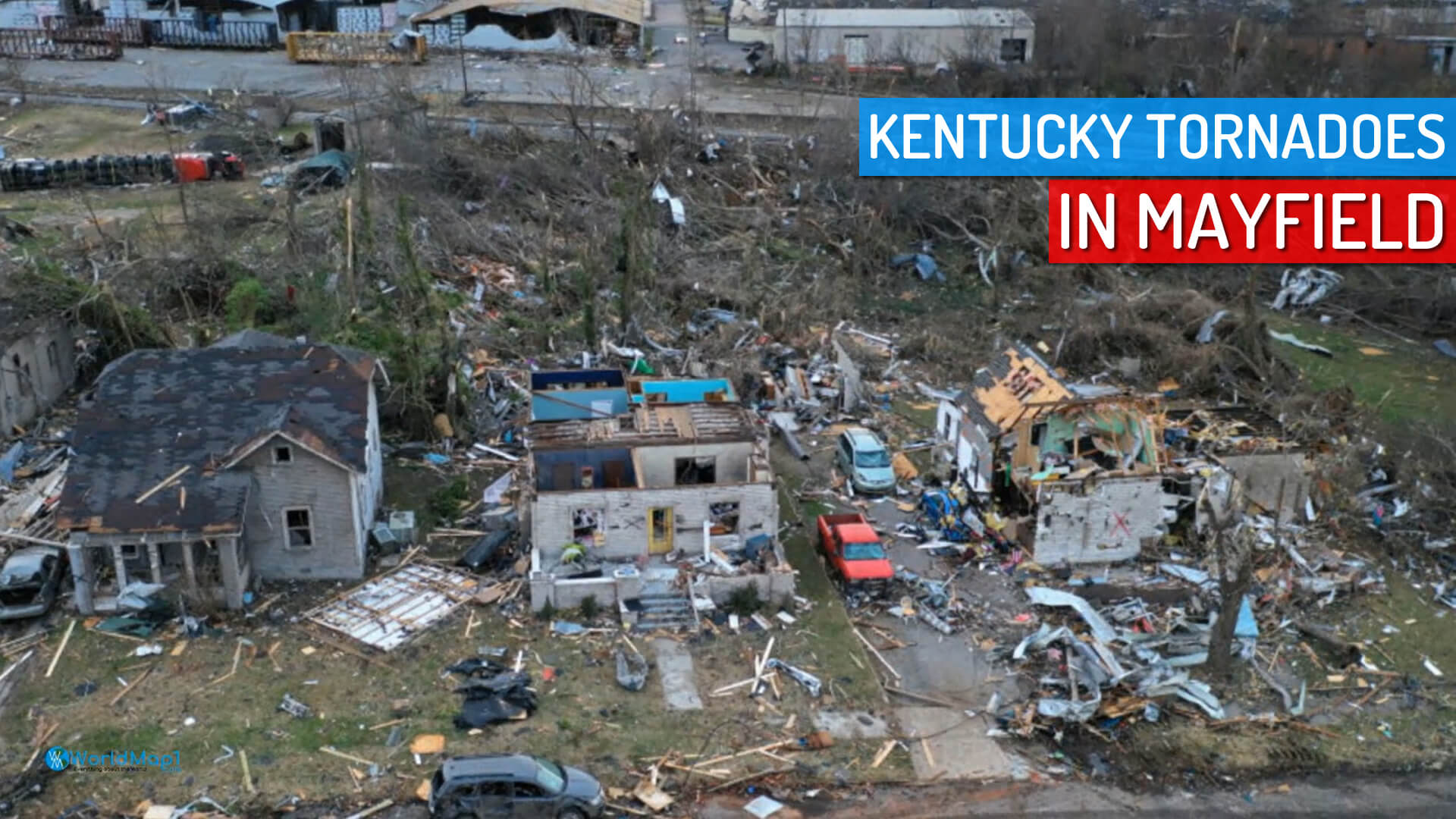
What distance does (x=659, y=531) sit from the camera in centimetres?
2138

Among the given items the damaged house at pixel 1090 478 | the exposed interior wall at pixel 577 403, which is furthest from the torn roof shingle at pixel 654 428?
the damaged house at pixel 1090 478

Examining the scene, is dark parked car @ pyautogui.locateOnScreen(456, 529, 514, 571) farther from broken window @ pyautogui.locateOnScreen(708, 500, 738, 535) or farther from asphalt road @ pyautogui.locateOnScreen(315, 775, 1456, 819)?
asphalt road @ pyautogui.locateOnScreen(315, 775, 1456, 819)

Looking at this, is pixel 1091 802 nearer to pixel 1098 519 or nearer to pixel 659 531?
pixel 1098 519

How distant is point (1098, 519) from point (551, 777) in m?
11.0

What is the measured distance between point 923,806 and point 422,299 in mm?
16951

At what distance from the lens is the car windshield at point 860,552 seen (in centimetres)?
2161

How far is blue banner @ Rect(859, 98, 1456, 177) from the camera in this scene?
42000 mm

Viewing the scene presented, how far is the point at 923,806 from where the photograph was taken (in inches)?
650

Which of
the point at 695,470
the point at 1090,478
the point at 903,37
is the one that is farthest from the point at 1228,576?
the point at 903,37

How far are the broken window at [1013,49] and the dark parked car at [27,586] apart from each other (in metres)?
44.4

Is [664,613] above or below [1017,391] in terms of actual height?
below

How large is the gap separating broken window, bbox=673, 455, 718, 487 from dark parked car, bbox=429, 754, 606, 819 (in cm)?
733

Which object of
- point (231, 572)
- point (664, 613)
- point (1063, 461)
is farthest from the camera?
point (1063, 461)

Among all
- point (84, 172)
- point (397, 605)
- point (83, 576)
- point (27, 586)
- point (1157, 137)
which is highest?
point (84, 172)
